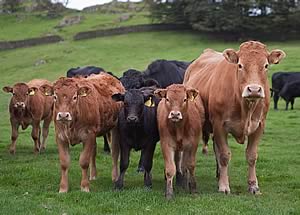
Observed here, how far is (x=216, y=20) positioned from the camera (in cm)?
5466

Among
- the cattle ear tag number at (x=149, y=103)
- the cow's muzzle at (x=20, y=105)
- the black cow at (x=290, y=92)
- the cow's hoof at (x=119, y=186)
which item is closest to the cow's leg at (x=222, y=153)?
the cattle ear tag number at (x=149, y=103)

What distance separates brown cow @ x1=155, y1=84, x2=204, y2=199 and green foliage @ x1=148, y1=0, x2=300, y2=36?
149ft

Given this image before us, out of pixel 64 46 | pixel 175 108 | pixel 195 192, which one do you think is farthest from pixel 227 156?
pixel 64 46

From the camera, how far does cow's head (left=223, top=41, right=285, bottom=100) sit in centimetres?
835

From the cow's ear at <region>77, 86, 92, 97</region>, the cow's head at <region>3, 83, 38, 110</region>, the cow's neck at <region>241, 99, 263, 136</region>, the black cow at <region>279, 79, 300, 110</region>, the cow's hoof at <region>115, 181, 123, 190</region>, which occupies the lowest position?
the black cow at <region>279, 79, 300, 110</region>

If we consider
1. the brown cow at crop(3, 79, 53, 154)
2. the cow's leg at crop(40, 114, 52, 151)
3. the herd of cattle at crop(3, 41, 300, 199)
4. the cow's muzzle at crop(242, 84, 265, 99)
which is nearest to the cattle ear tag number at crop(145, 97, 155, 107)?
the herd of cattle at crop(3, 41, 300, 199)

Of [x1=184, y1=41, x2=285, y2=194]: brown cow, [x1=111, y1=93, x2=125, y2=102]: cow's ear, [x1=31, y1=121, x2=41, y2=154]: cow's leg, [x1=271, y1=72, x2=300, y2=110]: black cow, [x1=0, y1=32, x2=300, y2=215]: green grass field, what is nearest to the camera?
[x1=0, y1=32, x2=300, y2=215]: green grass field

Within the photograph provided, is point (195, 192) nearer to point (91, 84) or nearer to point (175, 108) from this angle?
point (175, 108)

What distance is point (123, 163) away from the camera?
393 inches

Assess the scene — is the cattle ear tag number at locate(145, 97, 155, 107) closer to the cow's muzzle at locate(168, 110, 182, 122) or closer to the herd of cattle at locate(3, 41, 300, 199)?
the herd of cattle at locate(3, 41, 300, 199)

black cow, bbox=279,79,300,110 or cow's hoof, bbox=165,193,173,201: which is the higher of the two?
cow's hoof, bbox=165,193,173,201

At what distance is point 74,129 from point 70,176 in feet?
5.38

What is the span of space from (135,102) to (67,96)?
119 cm

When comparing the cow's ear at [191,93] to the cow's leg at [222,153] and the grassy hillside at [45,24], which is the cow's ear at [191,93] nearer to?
the cow's leg at [222,153]
